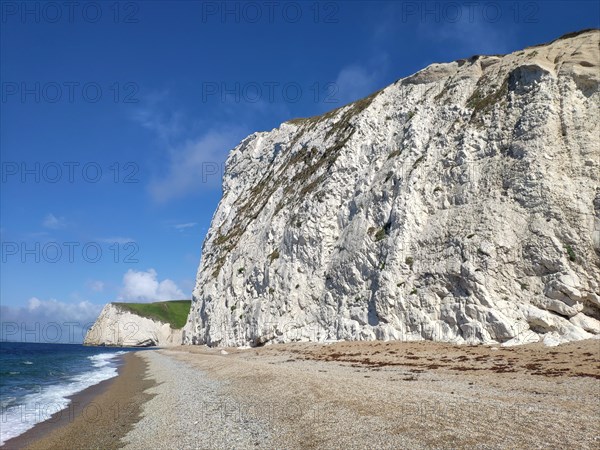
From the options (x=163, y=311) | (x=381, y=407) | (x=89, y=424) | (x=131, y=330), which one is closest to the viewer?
(x=381, y=407)

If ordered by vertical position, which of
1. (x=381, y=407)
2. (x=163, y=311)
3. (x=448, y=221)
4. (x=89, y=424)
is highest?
(x=448, y=221)

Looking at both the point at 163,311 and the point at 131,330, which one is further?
the point at 163,311

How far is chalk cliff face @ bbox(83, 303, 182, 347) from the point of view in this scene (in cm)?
14200

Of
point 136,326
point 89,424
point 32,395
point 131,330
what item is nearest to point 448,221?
point 89,424

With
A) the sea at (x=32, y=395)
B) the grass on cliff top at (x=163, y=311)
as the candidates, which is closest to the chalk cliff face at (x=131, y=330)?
the grass on cliff top at (x=163, y=311)

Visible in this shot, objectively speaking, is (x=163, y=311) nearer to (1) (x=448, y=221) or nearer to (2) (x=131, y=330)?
(2) (x=131, y=330)

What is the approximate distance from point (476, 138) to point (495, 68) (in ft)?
36.7

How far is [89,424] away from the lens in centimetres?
1770

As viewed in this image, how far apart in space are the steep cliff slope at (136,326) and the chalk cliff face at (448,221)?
9442cm

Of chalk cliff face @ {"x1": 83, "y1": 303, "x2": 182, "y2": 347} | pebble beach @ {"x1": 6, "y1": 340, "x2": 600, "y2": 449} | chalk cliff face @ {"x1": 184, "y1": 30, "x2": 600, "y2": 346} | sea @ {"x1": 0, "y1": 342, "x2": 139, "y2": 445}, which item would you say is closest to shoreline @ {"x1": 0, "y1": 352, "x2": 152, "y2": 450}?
pebble beach @ {"x1": 6, "y1": 340, "x2": 600, "y2": 449}

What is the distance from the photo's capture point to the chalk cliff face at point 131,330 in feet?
466

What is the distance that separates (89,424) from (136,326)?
443ft

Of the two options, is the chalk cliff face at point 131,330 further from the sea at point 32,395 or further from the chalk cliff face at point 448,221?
the sea at point 32,395

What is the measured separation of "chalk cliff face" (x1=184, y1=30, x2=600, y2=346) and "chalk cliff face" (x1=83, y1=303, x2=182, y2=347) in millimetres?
94138
